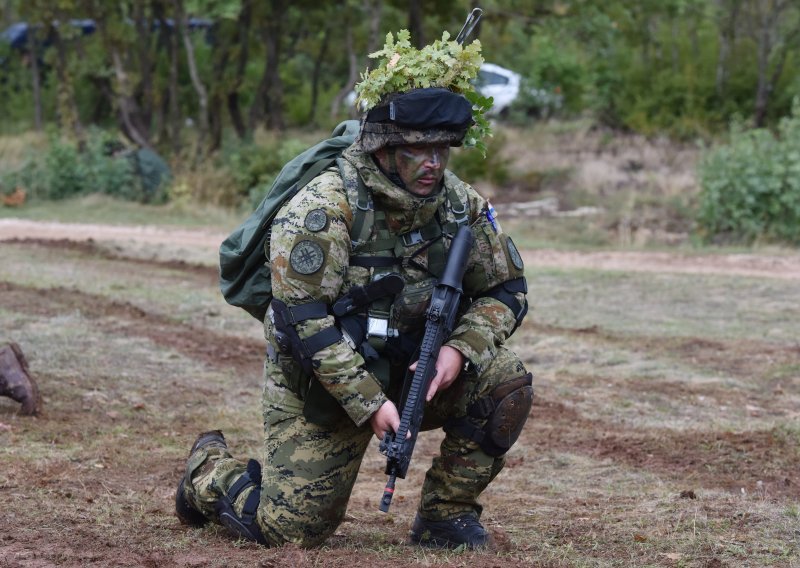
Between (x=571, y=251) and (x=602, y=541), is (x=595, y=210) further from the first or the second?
(x=602, y=541)

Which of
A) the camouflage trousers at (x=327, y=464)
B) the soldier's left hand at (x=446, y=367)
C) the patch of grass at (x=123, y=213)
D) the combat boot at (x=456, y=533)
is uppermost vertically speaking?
the soldier's left hand at (x=446, y=367)

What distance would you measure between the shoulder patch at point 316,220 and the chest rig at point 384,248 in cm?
15

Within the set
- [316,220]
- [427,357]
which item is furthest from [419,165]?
[427,357]

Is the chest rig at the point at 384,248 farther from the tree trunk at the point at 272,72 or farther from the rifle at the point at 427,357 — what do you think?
the tree trunk at the point at 272,72

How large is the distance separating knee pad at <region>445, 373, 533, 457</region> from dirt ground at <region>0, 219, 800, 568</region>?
42cm

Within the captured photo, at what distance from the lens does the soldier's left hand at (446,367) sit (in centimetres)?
425

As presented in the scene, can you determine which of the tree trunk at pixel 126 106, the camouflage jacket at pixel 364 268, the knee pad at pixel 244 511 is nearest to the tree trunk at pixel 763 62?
the tree trunk at pixel 126 106

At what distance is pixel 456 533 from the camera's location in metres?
4.56

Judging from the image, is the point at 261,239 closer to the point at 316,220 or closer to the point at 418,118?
the point at 316,220

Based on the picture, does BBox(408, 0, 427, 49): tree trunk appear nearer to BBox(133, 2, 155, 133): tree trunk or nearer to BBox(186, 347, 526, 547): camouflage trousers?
BBox(133, 2, 155, 133): tree trunk

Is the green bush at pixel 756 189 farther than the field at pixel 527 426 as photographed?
Yes

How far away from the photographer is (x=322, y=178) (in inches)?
170

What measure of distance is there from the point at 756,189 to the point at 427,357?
13627 mm

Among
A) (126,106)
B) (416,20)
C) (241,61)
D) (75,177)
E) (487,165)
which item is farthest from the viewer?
(241,61)
